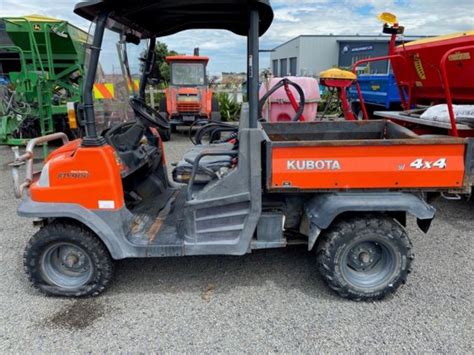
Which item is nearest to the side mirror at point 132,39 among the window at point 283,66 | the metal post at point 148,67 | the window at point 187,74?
the metal post at point 148,67

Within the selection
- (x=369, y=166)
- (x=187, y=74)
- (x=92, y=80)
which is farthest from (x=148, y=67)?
(x=187, y=74)

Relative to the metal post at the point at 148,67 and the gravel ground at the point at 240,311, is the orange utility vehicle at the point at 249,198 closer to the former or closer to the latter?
the gravel ground at the point at 240,311

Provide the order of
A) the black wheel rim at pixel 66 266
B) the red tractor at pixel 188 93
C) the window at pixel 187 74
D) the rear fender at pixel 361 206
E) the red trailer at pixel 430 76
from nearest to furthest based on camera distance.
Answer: the rear fender at pixel 361 206, the black wheel rim at pixel 66 266, the red trailer at pixel 430 76, the red tractor at pixel 188 93, the window at pixel 187 74

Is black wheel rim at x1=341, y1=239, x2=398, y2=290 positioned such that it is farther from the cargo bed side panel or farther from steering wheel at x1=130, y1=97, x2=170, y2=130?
steering wheel at x1=130, y1=97, x2=170, y2=130

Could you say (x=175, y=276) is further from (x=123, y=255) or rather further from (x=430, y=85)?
(x=430, y=85)

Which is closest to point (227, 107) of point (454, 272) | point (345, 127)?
point (345, 127)

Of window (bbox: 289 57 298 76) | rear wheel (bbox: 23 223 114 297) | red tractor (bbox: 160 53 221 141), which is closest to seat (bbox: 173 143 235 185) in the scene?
rear wheel (bbox: 23 223 114 297)

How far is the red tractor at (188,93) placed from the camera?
1024 cm

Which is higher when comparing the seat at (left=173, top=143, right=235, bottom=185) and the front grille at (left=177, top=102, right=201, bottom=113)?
the front grille at (left=177, top=102, right=201, bottom=113)

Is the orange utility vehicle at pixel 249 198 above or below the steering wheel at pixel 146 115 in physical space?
below

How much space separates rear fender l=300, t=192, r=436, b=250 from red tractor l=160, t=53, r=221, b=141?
7722 millimetres

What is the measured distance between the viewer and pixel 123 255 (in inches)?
112

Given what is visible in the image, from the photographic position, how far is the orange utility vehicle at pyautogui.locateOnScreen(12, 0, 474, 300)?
2678mm

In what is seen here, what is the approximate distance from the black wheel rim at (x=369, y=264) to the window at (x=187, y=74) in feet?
27.8
